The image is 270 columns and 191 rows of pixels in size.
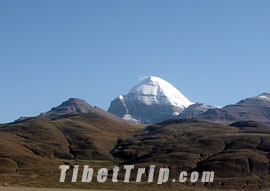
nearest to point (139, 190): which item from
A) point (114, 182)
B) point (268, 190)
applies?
point (114, 182)

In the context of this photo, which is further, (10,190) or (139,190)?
(139,190)

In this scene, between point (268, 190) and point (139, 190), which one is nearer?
point (139, 190)

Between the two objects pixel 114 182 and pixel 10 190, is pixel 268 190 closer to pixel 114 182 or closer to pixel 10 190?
pixel 114 182

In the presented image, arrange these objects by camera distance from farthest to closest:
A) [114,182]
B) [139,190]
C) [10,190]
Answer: [114,182] → [139,190] → [10,190]

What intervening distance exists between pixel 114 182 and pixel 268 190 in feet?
213

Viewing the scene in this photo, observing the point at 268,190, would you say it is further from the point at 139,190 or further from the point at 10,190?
the point at 10,190

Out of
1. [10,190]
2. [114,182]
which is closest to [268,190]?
[114,182]

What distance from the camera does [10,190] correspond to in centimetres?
7869

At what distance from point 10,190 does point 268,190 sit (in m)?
144

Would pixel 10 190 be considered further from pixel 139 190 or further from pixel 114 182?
pixel 114 182

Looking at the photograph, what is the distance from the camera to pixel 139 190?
502 feet

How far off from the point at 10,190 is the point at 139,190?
78859mm

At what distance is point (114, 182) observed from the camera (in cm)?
18725

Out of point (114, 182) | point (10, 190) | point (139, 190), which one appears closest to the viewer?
point (10, 190)
